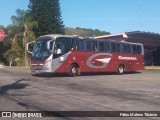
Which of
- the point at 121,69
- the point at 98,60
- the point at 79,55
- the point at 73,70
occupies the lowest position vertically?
the point at 121,69

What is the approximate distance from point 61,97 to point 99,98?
55.4 inches

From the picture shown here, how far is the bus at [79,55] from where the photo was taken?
22.4m

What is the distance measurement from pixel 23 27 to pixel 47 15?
967 cm

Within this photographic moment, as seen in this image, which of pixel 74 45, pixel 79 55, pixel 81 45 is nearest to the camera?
pixel 74 45

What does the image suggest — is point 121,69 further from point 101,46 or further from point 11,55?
point 11,55

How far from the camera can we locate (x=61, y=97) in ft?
41.5

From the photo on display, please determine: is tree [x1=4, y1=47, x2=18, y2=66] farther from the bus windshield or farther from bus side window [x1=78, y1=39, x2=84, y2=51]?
the bus windshield

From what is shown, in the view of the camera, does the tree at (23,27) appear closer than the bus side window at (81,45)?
No

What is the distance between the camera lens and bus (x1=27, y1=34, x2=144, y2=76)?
2241 centimetres

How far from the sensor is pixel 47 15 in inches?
2195

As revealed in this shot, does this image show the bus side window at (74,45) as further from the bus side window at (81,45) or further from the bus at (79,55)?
the bus side window at (81,45)

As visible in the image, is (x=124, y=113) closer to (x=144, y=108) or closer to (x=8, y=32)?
(x=144, y=108)

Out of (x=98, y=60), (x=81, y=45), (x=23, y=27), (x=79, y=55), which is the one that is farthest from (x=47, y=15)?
(x=79, y=55)

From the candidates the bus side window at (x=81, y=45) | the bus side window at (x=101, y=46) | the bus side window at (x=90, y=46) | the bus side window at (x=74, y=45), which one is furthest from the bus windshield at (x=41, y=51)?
the bus side window at (x=101, y=46)
